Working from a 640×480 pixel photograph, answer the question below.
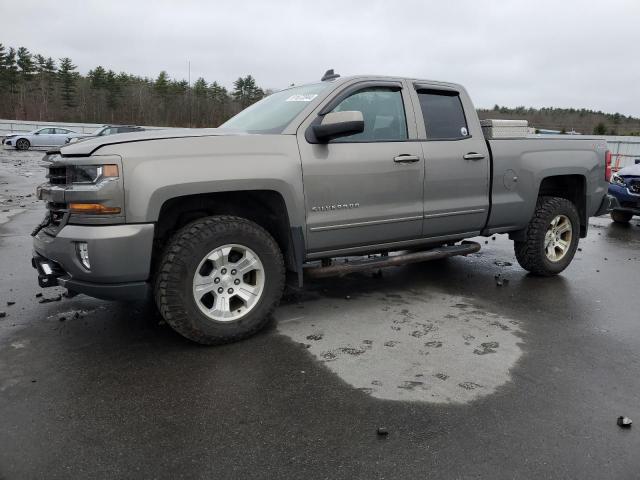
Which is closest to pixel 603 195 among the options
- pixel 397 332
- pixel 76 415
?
pixel 397 332

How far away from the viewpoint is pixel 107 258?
326cm

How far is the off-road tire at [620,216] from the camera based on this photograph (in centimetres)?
1021

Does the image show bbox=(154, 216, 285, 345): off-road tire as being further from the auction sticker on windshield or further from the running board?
the auction sticker on windshield

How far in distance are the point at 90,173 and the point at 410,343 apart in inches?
98.5

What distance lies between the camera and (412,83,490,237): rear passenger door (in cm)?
466

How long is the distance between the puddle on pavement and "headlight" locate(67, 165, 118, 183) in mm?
1728

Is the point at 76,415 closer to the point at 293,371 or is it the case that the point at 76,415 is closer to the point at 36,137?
the point at 293,371

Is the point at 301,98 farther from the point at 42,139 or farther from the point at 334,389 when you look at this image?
the point at 42,139

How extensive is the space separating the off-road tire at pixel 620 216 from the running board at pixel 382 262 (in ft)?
21.5

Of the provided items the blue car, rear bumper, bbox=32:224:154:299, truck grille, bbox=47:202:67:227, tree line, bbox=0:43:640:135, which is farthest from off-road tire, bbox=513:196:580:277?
tree line, bbox=0:43:640:135

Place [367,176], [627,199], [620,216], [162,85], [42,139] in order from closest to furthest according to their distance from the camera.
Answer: [367,176], [627,199], [620,216], [42,139], [162,85]

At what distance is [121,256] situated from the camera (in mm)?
3285

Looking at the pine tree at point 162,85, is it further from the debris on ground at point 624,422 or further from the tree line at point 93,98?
the debris on ground at point 624,422

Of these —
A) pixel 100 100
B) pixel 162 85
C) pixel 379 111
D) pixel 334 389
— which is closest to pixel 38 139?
pixel 379 111
